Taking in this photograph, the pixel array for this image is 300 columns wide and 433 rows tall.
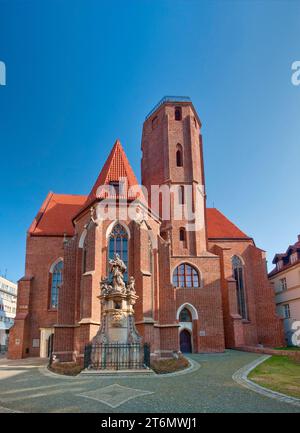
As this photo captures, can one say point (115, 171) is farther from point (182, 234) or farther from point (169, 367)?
point (169, 367)

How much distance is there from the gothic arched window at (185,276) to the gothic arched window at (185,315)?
6.48 ft

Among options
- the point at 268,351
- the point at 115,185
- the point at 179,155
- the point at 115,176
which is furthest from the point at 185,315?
the point at 179,155

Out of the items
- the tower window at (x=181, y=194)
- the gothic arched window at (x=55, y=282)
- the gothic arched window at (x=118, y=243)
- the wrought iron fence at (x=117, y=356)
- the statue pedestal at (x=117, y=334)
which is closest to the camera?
the wrought iron fence at (x=117, y=356)

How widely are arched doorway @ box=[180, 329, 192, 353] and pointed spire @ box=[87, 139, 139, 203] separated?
1146 centimetres

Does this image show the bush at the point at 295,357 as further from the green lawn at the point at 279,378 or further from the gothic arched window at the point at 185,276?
the gothic arched window at the point at 185,276

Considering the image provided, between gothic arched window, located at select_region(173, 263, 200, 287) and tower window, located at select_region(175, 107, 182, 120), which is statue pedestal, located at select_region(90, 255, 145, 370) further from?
tower window, located at select_region(175, 107, 182, 120)

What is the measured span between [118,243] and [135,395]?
498 inches

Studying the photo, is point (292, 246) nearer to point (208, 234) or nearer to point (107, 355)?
point (208, 234)

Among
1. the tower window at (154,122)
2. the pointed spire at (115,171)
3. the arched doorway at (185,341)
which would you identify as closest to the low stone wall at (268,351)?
the arched doorway at (185,341)

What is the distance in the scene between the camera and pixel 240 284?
97.3 ft

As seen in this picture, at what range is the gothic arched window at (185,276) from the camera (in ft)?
87.7
